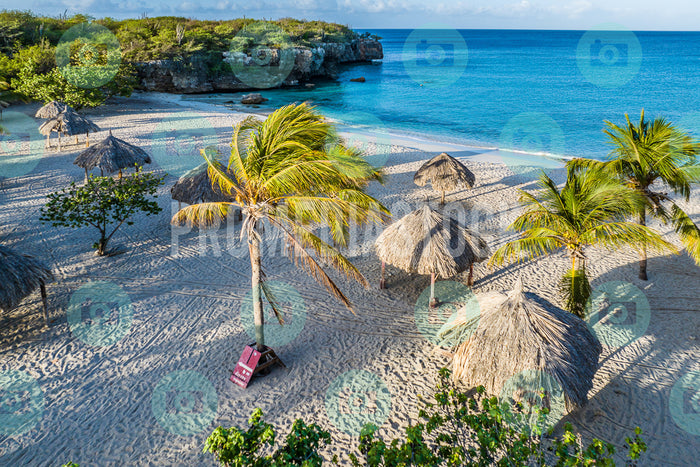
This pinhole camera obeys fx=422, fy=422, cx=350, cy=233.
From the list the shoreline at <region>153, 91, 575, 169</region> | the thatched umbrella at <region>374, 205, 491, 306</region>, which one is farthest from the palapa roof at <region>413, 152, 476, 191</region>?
the shoreline at <region>153, 91, 575, 169</region>

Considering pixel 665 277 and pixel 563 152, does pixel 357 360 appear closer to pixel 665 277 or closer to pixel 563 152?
pixel 665 277

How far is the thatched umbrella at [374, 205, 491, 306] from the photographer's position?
25.3ft

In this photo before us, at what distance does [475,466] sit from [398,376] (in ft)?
10.9

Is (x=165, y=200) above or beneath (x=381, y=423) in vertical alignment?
above

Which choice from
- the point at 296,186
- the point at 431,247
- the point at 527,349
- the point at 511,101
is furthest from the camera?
the point at 511,101

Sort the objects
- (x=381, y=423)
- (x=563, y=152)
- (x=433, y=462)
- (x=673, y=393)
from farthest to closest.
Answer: (x=563, y=152) < (x=673, y=393) < (x=381, y=423) < (x=433, y=462)

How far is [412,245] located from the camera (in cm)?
788

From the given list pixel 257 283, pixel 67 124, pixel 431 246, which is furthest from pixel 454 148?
pixel 257 283

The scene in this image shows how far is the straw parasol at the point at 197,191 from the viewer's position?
1076cm

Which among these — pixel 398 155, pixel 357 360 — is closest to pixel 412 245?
pixel 357 360

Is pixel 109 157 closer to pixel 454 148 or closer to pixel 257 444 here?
pixel 257 444

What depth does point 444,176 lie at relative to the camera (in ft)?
42.2

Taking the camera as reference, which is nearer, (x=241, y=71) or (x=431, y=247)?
(x=431, y=247)

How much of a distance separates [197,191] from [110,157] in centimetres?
419
